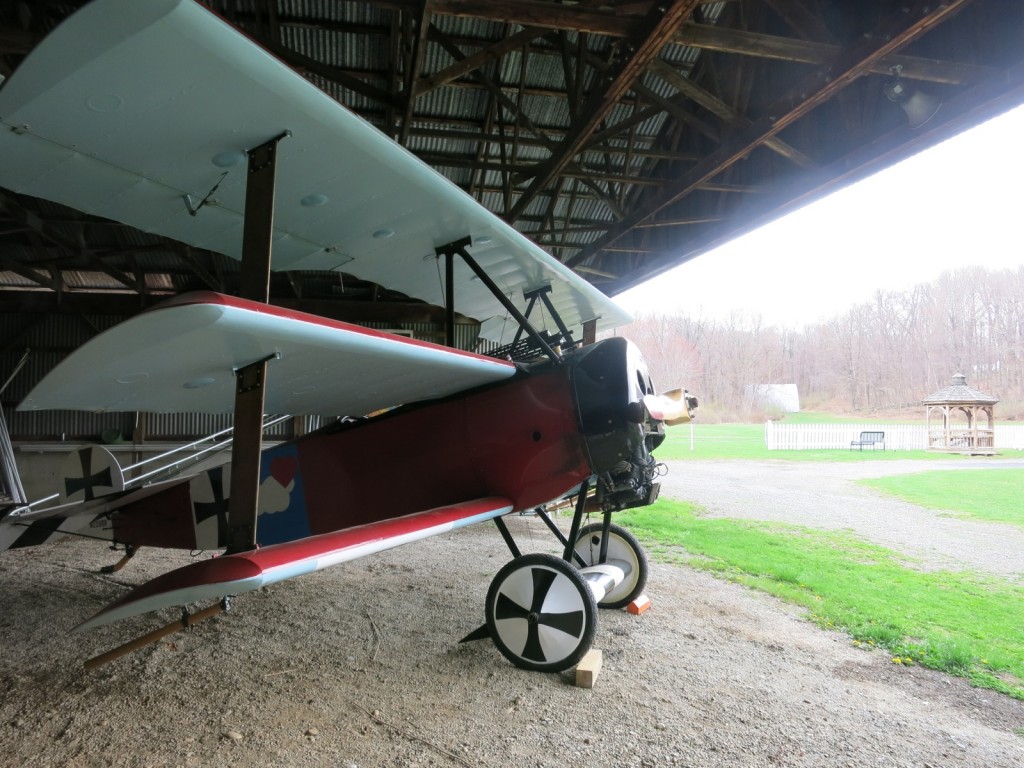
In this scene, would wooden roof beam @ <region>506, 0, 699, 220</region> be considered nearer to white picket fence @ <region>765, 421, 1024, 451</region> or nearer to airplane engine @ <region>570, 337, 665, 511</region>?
airplane engine @ <region>570, 337, 665, 511</region>

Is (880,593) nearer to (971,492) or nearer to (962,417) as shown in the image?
(971,492)

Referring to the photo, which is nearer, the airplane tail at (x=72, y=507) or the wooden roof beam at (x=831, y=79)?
the wooden roof beam at (x=831, y=79)

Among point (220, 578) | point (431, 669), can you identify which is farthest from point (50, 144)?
point (431, 669)

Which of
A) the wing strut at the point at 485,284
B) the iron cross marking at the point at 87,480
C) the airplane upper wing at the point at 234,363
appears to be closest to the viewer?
the airplane upper wing at the point at 234,363

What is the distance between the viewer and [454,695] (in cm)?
275

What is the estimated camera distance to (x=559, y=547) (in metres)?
6.38

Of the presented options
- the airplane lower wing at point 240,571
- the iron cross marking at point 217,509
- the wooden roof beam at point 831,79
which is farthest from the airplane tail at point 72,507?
the wooden roof beam at point 831,79

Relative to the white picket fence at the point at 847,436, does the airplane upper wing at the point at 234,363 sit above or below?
above

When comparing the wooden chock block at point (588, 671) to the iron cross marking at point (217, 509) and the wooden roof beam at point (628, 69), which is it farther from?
the wooden roof beam at point (628, 69)

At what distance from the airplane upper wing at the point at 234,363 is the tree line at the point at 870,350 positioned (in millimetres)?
Answer: 2854

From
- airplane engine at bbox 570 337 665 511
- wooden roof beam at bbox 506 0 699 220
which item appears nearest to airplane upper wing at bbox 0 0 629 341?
airplane engine at bbox 570 337 665 511

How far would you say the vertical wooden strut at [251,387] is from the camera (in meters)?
2.20

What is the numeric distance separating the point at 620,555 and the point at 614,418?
164 centimetres

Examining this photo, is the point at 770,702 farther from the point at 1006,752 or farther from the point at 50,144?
the point at 50,144
